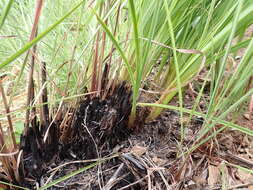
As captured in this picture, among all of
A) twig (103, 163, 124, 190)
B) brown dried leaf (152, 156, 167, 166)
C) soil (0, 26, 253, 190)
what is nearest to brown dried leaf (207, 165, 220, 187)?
soil (0, 26, 253, 190)

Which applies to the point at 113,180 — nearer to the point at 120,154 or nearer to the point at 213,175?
the point at 120,154

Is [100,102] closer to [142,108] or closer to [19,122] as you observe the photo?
[142,108]

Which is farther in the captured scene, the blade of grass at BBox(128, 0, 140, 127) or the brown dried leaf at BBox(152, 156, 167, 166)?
the brown dried leaf at BBox(152, 156, 167, 166)

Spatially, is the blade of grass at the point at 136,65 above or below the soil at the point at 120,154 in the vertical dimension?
above

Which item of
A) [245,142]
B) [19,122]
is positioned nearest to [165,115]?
[245,142]

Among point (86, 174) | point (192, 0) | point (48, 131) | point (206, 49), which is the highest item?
point (192, 0)

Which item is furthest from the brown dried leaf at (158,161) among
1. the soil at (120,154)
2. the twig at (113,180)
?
the twig at (113,180)

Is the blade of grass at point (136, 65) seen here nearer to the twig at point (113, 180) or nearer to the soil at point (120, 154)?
the soil at point (120, 154)

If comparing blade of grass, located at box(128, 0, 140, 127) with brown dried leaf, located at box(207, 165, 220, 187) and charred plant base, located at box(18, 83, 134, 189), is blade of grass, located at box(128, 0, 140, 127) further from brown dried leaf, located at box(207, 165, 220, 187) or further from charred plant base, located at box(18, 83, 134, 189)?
brown dried leaf, located at box(207, 165, 220, 187)
